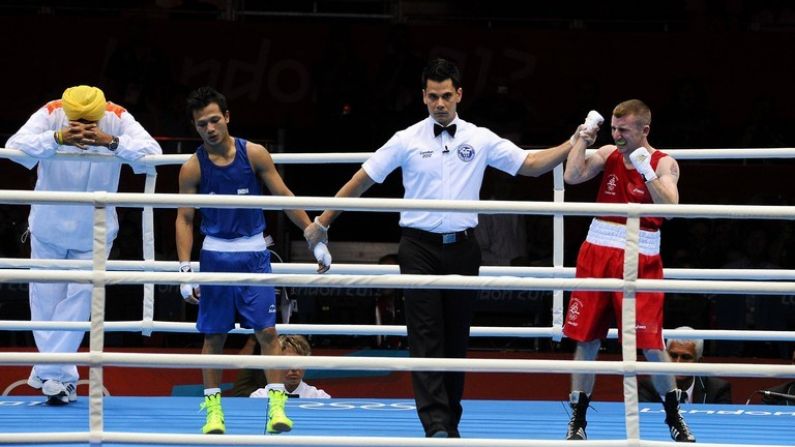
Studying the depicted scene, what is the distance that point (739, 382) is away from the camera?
854 centimetres

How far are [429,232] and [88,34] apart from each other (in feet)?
23.6

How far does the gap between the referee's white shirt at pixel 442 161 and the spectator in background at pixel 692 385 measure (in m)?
2.44

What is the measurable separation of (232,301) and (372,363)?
1169 millimetres

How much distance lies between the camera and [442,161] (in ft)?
16.4

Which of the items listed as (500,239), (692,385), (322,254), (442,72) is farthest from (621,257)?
(500,239)

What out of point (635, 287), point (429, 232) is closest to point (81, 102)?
point (429, 232)

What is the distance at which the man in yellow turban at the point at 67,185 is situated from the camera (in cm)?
555

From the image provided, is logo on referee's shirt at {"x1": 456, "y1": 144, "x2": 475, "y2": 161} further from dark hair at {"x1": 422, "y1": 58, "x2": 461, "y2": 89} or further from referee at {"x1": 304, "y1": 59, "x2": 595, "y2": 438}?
dark hair at {"x1": 422, "y1": 58, "x2": 461, "y2": 89}

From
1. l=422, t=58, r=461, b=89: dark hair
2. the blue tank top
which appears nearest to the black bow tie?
l=422, t=58, r=461, b=89: dark hair

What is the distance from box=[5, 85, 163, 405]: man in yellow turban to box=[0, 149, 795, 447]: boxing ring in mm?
101

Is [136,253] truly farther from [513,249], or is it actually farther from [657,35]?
[657,35]

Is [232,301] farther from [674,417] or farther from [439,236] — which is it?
[674,417]

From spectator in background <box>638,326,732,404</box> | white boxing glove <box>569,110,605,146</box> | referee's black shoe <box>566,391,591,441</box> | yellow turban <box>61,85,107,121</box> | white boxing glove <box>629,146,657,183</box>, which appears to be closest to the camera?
white boxing glove <box>569,110,605,146</box>

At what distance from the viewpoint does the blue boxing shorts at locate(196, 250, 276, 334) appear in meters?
5.04
